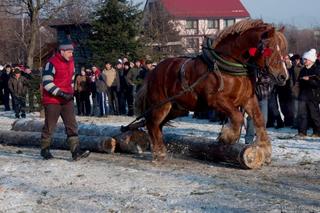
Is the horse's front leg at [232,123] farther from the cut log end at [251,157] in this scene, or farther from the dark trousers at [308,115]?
the dark trousers at [308,115]

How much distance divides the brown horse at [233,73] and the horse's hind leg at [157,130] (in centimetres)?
41

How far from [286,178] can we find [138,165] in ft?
7.93

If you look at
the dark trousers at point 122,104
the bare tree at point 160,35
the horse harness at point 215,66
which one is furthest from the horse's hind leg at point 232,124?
the bare tree at point 160,35

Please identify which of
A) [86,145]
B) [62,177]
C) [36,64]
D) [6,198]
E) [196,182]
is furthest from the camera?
[36,64]

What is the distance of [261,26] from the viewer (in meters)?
8.99

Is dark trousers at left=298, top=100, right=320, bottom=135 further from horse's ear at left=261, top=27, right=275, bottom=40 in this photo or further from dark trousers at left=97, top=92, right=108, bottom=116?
dark trousers at left=97, top=92, right=108, bottom=116

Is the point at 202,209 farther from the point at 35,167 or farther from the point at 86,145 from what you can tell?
the point at 86,145

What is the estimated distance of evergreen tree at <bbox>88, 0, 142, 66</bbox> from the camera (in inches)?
1131

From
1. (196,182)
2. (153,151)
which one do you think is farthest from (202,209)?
(153,151)

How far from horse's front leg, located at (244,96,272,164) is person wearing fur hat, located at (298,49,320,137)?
4.00 m

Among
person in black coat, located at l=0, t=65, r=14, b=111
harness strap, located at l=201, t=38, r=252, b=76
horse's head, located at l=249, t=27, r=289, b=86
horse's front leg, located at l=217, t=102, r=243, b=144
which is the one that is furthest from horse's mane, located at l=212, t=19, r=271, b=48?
person in black coat, located at l=0, t=65, r=14, b=111

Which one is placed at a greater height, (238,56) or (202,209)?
(238,56)

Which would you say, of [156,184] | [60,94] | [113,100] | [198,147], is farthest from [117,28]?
[156,184]

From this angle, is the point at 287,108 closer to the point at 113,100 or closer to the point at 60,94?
the point at 60,94
